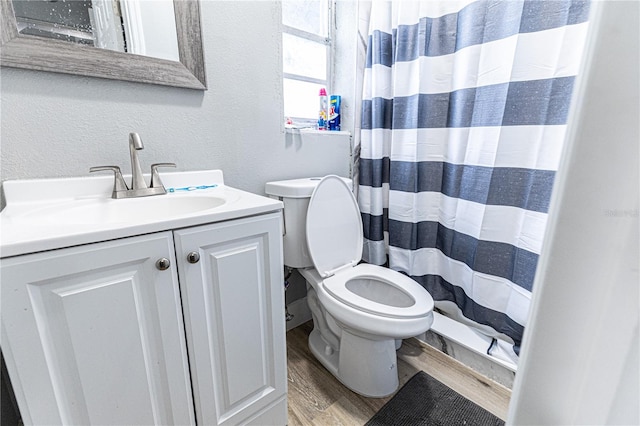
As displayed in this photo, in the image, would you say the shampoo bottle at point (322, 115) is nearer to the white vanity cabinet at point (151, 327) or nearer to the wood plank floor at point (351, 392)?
the white vanity cabinet at point (151, 327)

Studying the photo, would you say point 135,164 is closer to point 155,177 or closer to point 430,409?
point 155,177

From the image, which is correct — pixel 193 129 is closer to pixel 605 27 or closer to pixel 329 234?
pixel 329 234

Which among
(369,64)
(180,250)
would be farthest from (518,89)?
(180,250)

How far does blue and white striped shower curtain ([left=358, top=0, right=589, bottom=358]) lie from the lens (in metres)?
0.99

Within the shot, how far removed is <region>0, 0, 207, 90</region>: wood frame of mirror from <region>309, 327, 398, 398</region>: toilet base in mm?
1149

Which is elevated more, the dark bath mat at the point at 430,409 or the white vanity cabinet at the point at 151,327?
the white vanity cabinet at the point at 151,327

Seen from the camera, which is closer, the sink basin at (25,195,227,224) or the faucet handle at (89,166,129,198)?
the sink basin at (25,195,227,224)

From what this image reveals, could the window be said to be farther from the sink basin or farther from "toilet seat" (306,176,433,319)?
the sink basin

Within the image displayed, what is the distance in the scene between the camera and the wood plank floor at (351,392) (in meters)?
1.07

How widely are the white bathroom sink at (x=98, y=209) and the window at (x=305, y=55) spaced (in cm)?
70

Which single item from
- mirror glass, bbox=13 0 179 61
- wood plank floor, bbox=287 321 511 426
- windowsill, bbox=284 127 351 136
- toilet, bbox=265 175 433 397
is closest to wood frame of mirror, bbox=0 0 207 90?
mirror glass, bbox=13 0 179 61

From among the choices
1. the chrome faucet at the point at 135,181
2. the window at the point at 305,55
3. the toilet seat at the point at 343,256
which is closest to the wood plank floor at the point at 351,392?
the toilet seat at the point at 343,256

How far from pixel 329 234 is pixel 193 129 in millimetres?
687

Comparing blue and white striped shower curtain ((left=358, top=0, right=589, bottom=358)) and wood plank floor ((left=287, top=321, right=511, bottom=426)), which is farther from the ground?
blue and white striped shower curtain ((left=358, top=0, right=589, bottom=358))
